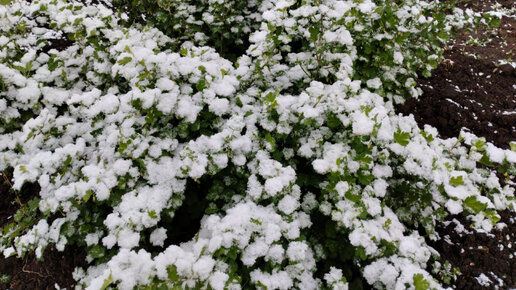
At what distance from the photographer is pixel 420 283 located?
1567 millimetres

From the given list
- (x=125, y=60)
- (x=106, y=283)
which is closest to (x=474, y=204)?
(x=106, y=283)

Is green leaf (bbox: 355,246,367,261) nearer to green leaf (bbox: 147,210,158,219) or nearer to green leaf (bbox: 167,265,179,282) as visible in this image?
green leaf (bbox: 167,265,179,282)

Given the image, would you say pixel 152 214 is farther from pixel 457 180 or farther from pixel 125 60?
pixel 457 180

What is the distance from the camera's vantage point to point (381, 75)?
2.71m

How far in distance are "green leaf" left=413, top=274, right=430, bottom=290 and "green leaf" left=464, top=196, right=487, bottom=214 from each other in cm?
46

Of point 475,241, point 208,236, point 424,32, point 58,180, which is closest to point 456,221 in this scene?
point 475,241

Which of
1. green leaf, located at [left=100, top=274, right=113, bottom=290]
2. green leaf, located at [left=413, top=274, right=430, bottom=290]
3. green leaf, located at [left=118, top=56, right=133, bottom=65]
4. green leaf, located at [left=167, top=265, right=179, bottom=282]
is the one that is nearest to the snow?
green leaf, located at [left=413, top=274, right=430, bottom=290]

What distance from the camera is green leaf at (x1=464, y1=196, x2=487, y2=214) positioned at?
5.48ft

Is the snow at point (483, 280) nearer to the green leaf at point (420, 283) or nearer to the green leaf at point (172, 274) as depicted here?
the green leaf at point (420, 283)

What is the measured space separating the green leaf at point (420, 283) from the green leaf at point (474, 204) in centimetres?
46

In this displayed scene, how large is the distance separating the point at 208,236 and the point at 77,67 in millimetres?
1732

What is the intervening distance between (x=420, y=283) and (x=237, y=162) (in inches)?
44.6

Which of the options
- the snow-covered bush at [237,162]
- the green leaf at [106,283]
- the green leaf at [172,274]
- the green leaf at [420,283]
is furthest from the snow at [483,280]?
the green leaf at [106,283]

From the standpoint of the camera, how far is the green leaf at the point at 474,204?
1.67 meters
